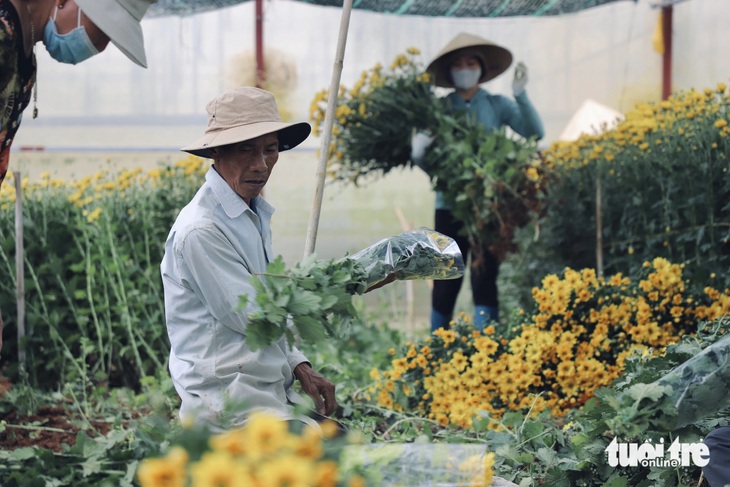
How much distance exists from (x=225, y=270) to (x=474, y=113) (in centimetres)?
287

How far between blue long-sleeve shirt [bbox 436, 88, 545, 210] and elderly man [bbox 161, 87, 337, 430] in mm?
2603

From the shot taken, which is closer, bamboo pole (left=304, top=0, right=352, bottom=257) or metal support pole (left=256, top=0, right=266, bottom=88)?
bamboo pole (left=304, top=0, right=352, bottom=257)

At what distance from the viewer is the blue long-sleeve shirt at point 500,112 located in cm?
487

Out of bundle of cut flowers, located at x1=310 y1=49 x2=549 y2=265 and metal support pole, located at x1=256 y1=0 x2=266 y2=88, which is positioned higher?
metal support pole, located at x1=256 y1=0 x2=266 y2=88

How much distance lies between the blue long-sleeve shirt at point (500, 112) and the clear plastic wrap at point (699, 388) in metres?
2.81

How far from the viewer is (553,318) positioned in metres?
3.73

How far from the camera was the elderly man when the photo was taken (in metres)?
A: 2.10

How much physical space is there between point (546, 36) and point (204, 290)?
568 cm

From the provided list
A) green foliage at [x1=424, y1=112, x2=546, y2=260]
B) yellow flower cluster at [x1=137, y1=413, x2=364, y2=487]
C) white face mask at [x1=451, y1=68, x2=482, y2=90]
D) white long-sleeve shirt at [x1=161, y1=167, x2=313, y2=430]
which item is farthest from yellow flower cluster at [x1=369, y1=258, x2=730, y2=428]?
yellow flower cluster at [x1=137, y1=413, x2=364, y2=487]

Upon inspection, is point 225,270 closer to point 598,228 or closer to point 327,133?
point 327,133

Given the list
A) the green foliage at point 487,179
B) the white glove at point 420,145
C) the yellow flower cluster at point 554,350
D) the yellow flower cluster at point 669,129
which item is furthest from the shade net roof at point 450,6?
the yellow flower cluster at point 554,350

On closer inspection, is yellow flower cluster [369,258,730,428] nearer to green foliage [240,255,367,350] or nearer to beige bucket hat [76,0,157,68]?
green foliage [240,255,367,350]

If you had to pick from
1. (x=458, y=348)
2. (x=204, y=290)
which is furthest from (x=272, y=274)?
(x=458, y=348)

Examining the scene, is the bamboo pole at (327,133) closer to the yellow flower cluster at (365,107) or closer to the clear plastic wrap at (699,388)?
the clear plastic wrap at (699,388)
